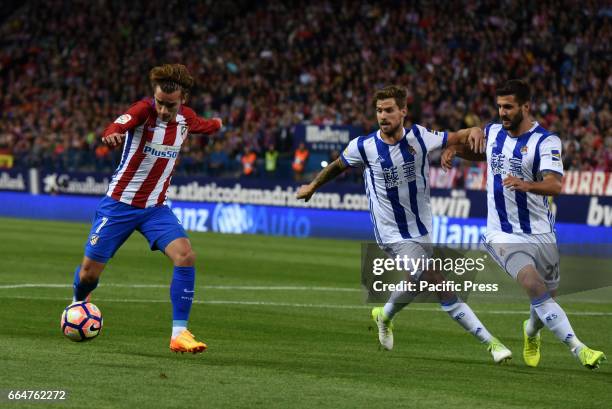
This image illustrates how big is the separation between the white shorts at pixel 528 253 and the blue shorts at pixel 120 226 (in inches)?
104

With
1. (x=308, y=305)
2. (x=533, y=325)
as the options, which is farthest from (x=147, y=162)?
(x=308, y=305)

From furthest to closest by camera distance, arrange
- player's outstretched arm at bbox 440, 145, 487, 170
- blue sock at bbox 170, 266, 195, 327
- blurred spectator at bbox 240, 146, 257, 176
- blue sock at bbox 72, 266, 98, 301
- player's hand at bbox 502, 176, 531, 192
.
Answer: blurred spectator at bbox 240, 146, 257, 176 < player's outstretched arm at bbox 440, 145, 487, 170 < blue sock at bbox 72, 266, 98, 301 < blue sock at bbox 170, 266, 195, 327 < player's hand at bbox 502, 176, 531, 192

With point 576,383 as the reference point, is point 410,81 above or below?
above

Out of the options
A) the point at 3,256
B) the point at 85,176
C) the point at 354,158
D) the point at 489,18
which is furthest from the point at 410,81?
the point at 354,158

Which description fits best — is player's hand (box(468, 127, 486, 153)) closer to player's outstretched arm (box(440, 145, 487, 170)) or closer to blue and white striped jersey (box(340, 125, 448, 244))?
player's outstretched arm (box(440, 145, 487, 170))

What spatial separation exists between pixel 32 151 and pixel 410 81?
1302 cm

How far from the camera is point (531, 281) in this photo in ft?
31.2

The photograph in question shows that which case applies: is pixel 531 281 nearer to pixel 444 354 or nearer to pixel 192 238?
pixel 444 354

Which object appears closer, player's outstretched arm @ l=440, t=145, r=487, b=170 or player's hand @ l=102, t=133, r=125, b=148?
player's hand @ l=102, t=133, r=125, b=148

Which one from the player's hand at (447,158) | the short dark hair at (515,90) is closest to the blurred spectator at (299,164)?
the player's hand at (447,158)

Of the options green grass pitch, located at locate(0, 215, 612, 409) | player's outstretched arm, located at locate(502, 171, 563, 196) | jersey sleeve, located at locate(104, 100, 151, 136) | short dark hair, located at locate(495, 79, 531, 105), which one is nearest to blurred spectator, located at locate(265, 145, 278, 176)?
green grass pitch, located at locate(0, 215, 612, 409)

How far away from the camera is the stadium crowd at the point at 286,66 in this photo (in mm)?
32938

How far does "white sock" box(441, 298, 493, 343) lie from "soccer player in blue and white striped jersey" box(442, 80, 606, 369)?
370 mm

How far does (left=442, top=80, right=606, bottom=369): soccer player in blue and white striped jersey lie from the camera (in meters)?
9.45
